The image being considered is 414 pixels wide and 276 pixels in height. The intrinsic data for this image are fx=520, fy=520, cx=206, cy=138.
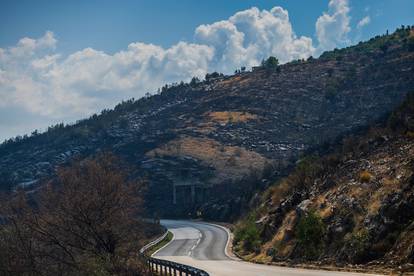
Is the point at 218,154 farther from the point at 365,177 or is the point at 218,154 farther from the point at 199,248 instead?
the point at 365,177

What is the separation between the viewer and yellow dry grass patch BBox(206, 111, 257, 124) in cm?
13300

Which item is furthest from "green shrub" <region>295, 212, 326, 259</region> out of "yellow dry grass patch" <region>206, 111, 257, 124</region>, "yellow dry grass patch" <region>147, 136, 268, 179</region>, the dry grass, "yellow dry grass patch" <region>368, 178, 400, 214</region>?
"yellow dry grass patch" <region>206, 111, 257, 124</region>

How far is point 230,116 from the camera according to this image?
137500mm

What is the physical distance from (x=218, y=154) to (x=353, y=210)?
292 feet

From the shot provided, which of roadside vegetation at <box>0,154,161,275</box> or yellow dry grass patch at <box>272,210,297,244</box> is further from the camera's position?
yellow dry grass patch at <box>272,210,297,244</box>

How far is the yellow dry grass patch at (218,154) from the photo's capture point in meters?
107

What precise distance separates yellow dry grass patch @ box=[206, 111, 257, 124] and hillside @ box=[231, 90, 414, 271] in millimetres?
92081

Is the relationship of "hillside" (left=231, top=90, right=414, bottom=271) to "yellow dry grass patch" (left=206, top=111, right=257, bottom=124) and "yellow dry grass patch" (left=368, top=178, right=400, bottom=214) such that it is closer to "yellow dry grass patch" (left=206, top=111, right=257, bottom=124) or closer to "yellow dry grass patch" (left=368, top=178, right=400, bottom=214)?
"yellow dry grass patch" (left=368, top=178, right=400, bottom=214)

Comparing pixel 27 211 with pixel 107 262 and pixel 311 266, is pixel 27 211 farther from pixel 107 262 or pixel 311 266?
pixel 311 266

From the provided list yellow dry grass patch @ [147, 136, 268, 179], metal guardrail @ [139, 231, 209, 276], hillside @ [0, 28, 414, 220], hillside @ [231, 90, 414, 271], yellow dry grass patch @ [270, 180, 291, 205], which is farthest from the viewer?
hillside @ [0, 28, 414, 220]

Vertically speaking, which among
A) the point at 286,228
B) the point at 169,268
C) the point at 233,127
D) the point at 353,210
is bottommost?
the point at 169,268

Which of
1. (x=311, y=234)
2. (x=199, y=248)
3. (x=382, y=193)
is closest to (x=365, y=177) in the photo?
(x=382, y=193)

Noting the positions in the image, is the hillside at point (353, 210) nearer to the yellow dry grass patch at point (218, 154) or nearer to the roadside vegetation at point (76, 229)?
the roadside vegetation at point (76, 229)

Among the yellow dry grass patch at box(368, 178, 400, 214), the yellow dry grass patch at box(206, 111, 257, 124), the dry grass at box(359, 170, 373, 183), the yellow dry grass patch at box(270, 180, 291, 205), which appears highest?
the yellow dry grass patch at box(206, 111, 257, 124)
